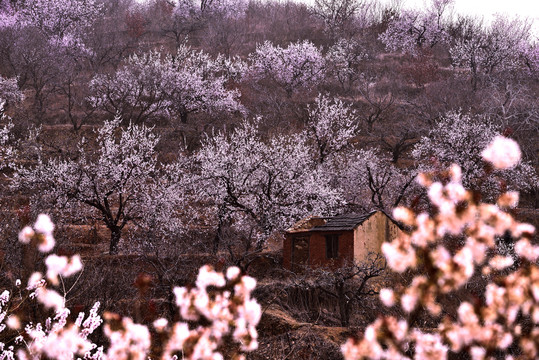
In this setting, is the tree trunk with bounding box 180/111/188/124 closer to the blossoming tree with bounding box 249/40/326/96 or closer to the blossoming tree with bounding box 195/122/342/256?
the blossoming tree with bounding box 249/40/326/96

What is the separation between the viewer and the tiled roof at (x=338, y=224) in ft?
92.2

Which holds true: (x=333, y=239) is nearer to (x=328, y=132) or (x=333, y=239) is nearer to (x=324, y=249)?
(x=324, y=249)

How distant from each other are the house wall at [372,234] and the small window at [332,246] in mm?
1092

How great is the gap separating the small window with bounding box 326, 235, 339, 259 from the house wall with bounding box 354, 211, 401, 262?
3.58ft

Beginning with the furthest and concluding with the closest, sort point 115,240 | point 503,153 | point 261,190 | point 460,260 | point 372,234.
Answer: point 261,190
point 115,240
point 372,234
point 460,260
point 503,153

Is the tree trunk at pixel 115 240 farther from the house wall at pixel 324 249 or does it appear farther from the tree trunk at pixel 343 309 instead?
the tree trunk at pixel 343 309

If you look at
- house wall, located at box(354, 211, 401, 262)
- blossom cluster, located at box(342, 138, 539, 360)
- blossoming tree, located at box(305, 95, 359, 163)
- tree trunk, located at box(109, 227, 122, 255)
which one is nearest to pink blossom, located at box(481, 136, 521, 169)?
blossom cluster, located at box(342, 138, 539, 360)

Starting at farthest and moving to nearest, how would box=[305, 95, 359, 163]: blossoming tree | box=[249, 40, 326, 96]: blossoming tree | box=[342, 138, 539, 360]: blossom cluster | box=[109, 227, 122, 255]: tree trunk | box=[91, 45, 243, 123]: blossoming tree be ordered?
box=[249, 40, 326, 96]: blossoming tree
box=[91, 45, 243, 123]: blossoming tree
box=[305, 95, 359, 163]: blossoming tree
box=[109, 227, 122, 255]: tree trunk
box=[342, 138, 539, 360]: blossom cluster

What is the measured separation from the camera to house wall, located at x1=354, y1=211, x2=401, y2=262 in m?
28.1

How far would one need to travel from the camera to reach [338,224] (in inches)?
1133

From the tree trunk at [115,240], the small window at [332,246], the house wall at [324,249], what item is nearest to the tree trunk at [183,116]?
the tree trunk at [115,240]

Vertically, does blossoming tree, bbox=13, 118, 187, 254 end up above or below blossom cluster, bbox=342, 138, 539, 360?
above

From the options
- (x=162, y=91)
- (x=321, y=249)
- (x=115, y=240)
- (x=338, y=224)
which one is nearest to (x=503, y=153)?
(x=338, y=224)

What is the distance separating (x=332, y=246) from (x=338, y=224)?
4.23 feet
